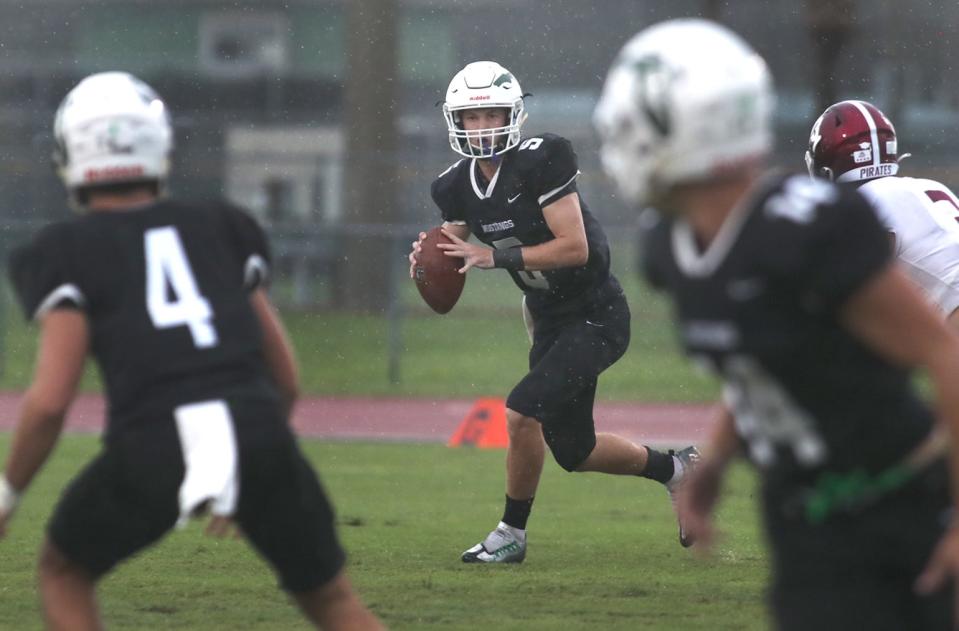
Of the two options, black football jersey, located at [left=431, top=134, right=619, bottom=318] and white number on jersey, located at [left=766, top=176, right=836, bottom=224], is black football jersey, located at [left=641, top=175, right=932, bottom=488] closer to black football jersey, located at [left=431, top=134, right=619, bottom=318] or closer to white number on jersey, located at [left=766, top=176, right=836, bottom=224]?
white number on jersey, located at [left=766, top=176, right=836, bottom=224]

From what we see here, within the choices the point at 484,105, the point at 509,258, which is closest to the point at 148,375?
the point at 509,258

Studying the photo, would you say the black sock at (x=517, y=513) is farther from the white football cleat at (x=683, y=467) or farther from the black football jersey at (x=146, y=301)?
the black football jersey at (x=146, y=301)

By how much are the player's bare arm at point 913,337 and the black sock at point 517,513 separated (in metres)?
3.58

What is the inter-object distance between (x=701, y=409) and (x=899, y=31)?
6.27 meters

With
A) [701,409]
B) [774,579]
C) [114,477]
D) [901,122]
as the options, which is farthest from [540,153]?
[901,122]

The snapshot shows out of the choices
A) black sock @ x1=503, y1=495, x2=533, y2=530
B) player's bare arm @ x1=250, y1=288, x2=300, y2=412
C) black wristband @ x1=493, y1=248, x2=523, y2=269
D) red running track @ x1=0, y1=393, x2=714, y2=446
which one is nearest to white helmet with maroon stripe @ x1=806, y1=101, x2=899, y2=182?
black wristband @ x1=493, y1=248, x2=523, y2=269

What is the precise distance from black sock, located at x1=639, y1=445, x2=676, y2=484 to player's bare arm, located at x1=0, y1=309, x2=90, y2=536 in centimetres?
360

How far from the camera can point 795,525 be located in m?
2.83

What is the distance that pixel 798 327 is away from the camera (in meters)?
2.71

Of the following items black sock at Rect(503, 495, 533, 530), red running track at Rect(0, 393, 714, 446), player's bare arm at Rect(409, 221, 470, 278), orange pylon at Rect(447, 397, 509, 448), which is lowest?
red running track at Rect(0, 393, 714, 446)

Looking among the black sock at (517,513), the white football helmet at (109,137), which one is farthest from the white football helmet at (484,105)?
the white football helmet at (109,137)

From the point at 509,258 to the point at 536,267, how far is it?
11 cm

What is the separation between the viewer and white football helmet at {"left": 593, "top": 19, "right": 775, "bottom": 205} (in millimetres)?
2742

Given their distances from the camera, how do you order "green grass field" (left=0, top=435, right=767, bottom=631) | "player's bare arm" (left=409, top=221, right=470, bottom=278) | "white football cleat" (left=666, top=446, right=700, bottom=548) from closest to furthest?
"green grass field" (left=0, top=435, right=767, bottom=631) → "player's bare arm" (left=409, top=221, right=470, bottom=278) → "white football cleat" (left=666, top=446, right=700, bottom=548)
